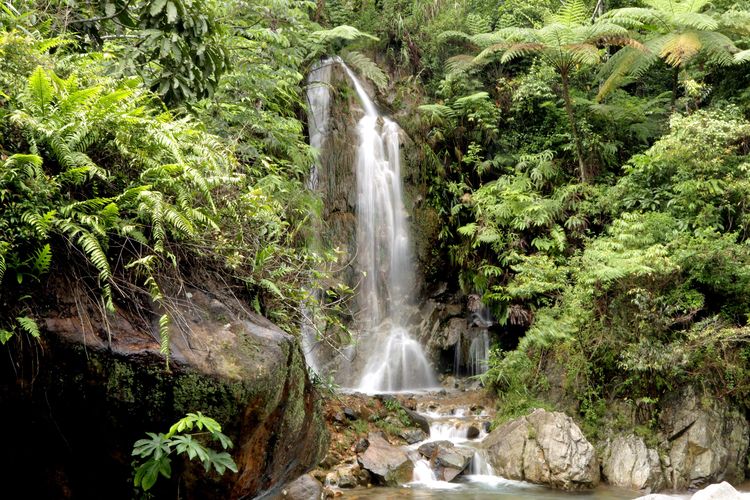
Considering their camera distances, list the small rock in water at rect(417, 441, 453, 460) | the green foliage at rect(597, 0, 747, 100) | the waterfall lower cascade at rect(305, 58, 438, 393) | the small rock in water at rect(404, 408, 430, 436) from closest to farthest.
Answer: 1. the small rock in water at rect(417, 441, 453, 460)
2. the small rock in water at rect(404, 408, 430, 436)
3. the green foliage at rect(597, 0, 747, 100)
4. the waterfall lower cascade at rect(305, 58, 438, 393)

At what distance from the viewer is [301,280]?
498 cm

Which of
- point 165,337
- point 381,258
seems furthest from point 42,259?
point 381,258

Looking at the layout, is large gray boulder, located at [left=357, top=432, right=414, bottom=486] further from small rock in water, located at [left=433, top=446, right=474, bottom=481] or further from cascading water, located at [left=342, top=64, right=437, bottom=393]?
cascading water, located at [left=342, top=64, right=437, bottom=393]

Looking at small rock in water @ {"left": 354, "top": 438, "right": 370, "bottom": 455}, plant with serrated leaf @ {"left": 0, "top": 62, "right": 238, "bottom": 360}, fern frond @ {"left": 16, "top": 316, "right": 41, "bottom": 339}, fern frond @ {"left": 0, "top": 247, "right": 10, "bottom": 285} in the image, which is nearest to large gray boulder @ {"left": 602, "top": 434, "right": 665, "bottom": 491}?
small rock in water @ {"left": 354, "top": 438, "right": 370, "bottom": 455}

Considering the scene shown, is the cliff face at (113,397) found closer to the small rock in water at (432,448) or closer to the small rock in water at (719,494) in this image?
the small rock in water at (719,494)

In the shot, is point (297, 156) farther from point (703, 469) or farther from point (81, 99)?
point (703, 469)

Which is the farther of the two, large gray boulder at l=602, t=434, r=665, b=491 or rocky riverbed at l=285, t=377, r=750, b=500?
large gray boulder at l=602, t=434, r=665, b=491

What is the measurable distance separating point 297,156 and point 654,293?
591cm

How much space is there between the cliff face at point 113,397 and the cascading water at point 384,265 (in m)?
7.95

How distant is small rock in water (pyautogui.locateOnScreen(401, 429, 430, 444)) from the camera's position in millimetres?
8516

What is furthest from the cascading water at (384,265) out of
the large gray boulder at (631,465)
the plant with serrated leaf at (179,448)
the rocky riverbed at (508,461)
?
the plant with serrated leaf at (179,448)

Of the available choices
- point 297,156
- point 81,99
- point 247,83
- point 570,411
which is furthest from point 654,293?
point 81,99

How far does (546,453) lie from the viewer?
25.4 feet

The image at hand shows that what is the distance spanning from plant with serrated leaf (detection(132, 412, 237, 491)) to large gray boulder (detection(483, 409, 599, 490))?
573 cm
